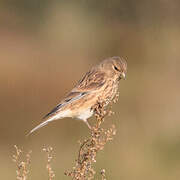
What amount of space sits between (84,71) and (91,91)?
11395 mm

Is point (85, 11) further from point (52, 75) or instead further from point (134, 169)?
point (134, 169)

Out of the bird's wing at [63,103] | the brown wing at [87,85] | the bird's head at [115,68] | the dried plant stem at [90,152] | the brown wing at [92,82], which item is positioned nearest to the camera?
the dried plant stem at [90,152]

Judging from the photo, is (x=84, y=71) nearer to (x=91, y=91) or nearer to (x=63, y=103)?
(x=91, y=91)

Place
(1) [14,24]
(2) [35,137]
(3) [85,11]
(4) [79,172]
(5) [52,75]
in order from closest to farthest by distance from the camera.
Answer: (4) [79,172] < (2) [35,137] < (5) [52,75] < (3) [85,11] < (1) [14,24]

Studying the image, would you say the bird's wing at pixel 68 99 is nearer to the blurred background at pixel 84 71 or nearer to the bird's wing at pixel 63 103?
the bird's wing at pixel 63 103

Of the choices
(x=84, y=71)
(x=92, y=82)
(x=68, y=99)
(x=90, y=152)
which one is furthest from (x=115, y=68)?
(x=84, y=71)

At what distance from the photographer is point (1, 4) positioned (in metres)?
26.0

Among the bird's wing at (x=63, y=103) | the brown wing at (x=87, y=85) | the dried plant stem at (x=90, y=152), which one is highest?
the brown wing at (x=87, y=85)

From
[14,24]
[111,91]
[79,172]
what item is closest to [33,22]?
[14,24]

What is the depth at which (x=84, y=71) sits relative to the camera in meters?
17.4

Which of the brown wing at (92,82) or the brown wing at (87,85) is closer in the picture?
the brown wing at (87,85)

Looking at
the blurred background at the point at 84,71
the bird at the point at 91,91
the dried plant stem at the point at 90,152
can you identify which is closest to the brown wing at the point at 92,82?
the bird at the point at 91,91

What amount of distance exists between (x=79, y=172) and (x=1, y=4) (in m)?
22.7

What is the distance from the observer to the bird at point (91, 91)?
5816mm
